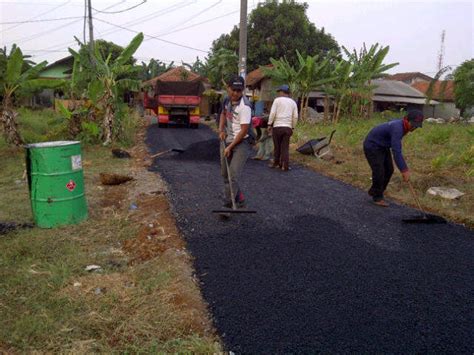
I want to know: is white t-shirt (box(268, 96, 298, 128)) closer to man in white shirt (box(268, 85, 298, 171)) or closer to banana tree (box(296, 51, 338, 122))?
man in white shirt (box(268, 85, 298, 171))

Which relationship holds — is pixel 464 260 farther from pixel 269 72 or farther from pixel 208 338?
pixel 269 72

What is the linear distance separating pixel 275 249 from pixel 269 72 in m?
14.7

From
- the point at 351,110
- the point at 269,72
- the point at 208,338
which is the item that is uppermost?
the point at 269,72

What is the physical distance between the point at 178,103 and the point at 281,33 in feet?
51.4

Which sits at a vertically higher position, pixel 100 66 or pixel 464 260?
pixel 100 66

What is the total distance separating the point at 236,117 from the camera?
189 inches

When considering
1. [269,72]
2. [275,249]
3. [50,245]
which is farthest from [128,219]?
[269,72]

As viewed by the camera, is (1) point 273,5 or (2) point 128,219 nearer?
(2) point 128,219

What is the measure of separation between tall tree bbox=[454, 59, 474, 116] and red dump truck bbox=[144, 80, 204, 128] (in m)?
20.1

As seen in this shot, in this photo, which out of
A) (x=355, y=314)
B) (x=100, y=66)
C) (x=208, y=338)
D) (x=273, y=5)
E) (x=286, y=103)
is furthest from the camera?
(x=273, y=5)

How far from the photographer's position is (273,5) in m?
30.2

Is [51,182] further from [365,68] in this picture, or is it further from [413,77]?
[413,77]

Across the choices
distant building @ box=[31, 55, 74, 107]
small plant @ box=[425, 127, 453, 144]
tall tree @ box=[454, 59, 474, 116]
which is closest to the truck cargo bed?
small plant @ box=[425, 127, 453, 144]

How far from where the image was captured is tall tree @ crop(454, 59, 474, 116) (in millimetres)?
27672
